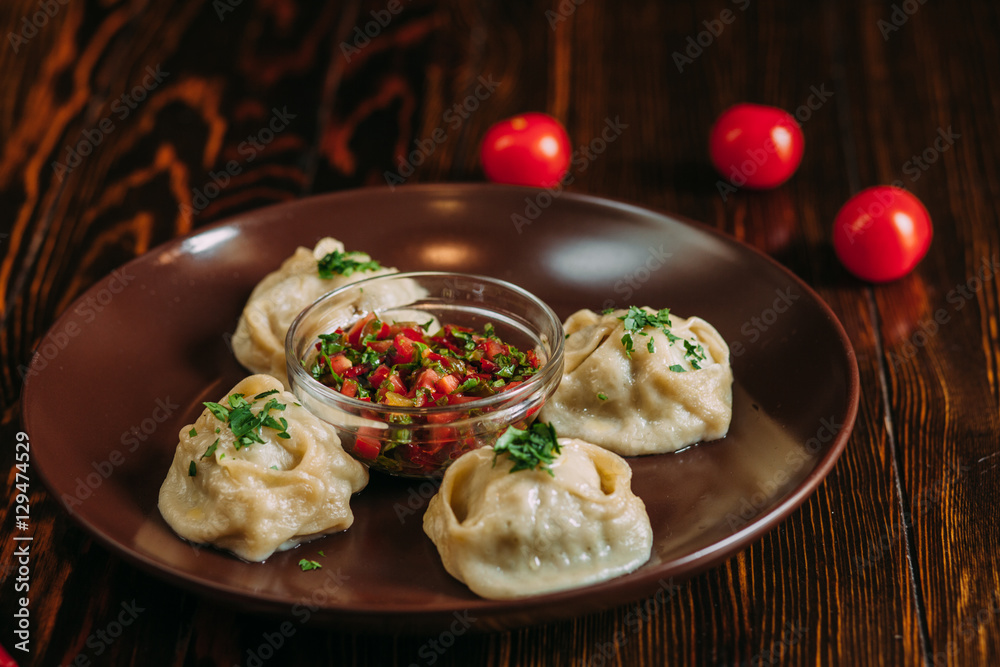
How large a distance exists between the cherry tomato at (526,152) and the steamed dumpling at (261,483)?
2.49 metres

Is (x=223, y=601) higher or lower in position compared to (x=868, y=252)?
higher

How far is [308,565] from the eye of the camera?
3400 mm

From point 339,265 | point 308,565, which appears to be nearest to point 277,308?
point 339,265

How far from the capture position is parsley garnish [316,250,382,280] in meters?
4.54

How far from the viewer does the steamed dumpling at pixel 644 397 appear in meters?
3.93

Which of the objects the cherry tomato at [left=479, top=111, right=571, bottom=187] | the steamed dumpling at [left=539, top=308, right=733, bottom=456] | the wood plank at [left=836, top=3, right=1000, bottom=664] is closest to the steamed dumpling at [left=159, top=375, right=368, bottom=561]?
the steamed dumpling at [left=539, top=308, right=733, bottom=456]

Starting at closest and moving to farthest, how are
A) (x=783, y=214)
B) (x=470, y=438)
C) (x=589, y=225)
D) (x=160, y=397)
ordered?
(x=470, y=438) → (x=160, y=397) → (x=589, y=225) → (x=783, y=214)

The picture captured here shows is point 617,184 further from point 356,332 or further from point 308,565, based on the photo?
point 308,565

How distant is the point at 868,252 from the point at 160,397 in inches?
136

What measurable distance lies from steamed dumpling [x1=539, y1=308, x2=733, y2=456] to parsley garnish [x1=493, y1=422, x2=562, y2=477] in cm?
58

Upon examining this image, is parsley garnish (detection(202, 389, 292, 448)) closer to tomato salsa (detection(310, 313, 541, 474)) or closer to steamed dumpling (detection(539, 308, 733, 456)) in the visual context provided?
tomato salsa (detection(310, 313, 541, 474))

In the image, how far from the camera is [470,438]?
3723 millimetres

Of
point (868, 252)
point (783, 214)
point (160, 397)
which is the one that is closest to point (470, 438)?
point (160, 397)

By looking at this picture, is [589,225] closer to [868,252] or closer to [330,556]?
[868,252]
